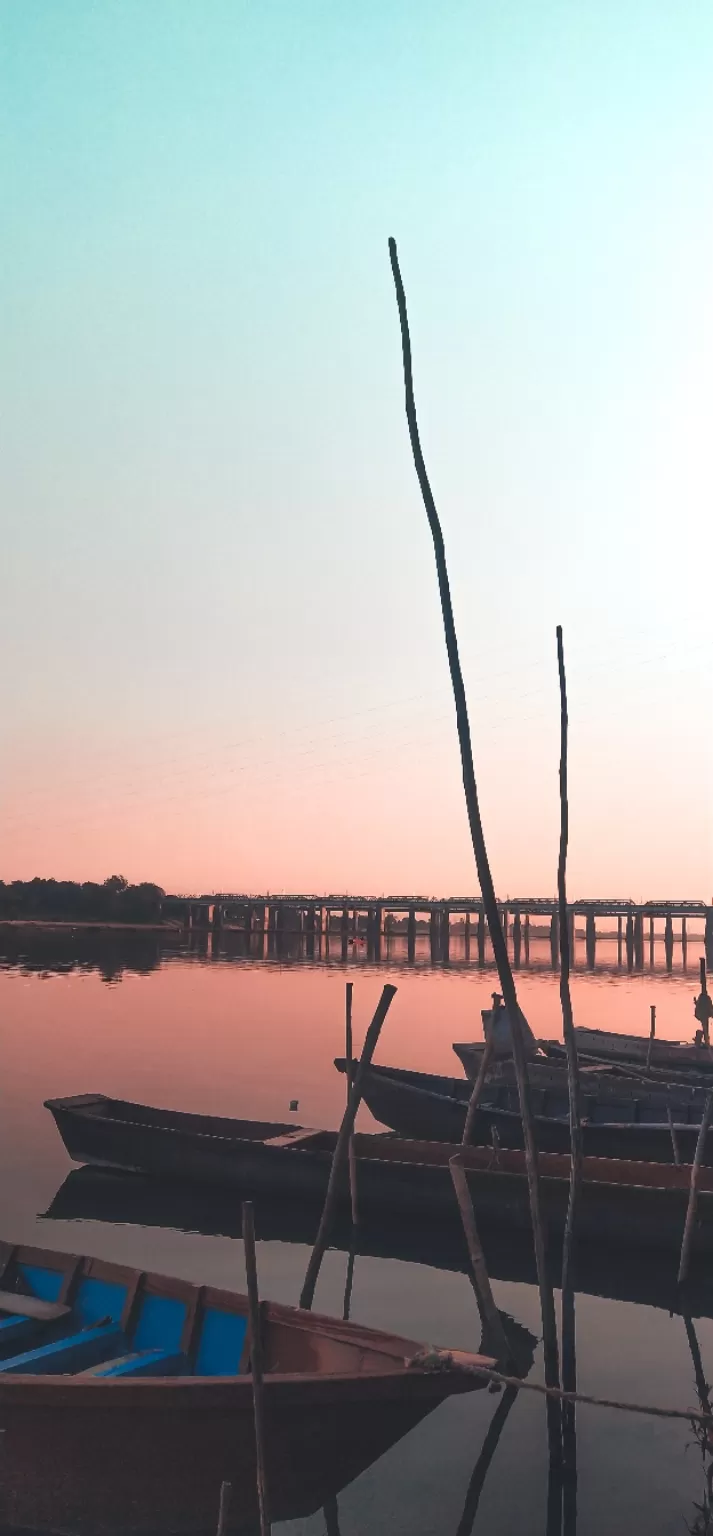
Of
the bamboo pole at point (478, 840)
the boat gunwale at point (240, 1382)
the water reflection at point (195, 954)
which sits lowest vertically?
the water reflection at point (195, 954)

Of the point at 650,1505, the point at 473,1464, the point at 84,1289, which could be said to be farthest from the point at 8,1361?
the point at 650,1505

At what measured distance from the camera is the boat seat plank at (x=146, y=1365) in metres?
8.04

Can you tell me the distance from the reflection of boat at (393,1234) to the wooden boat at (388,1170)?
282mm

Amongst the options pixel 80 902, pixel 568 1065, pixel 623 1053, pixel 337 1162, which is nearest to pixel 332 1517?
pixel 337 1162

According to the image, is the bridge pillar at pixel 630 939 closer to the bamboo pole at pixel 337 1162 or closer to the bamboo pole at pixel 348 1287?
the bamboo pole at pixel 348 1287

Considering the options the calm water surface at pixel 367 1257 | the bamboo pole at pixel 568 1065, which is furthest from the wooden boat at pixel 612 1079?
the bamboo pole at pixel 568 1065

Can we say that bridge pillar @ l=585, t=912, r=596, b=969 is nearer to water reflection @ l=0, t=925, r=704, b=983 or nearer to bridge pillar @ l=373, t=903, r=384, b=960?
water reflection @ l=0, t=925, r=704, b=983

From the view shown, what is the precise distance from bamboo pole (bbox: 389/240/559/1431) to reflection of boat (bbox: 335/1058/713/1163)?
748 centimetres

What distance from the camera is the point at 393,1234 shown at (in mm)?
16109

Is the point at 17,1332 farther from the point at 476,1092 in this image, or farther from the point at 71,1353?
the point at 476,1092

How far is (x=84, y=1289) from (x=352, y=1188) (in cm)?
653

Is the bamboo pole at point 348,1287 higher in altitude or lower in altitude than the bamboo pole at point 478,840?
lower

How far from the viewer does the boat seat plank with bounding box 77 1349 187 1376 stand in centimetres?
804

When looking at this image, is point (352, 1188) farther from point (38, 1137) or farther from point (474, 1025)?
point (474, 1025)
